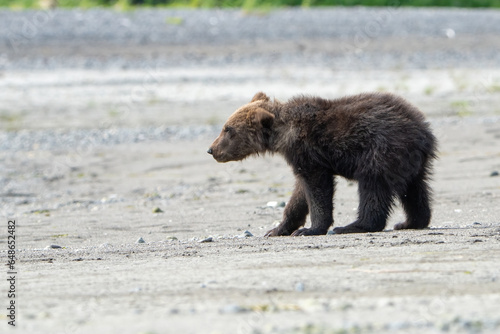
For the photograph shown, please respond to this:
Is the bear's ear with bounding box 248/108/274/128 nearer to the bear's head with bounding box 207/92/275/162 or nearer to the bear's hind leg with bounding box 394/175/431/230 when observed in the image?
the bear's head with bounding box 207/92/275/162

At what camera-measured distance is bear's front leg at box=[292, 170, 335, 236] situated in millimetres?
7410

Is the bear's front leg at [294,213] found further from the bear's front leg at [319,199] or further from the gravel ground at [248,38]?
the gravel ground at [248,38]

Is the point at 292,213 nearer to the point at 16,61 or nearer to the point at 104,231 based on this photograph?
the point at 104,231

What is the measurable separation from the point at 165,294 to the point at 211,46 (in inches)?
903

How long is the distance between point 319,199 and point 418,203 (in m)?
0.84

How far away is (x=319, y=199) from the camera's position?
7.42 meters

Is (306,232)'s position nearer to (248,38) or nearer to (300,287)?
(300,287)

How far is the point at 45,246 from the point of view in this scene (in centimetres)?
775

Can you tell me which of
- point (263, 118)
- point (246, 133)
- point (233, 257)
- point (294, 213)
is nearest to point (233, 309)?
point (233, 257)

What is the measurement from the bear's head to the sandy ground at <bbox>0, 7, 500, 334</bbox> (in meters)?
0.71

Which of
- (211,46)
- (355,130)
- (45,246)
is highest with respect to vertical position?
(211,46)

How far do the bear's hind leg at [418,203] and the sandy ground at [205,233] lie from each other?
0.19m

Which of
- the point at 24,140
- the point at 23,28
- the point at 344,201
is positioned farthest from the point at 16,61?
the point at 344,201

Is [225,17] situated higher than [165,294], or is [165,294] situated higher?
[225,17]
